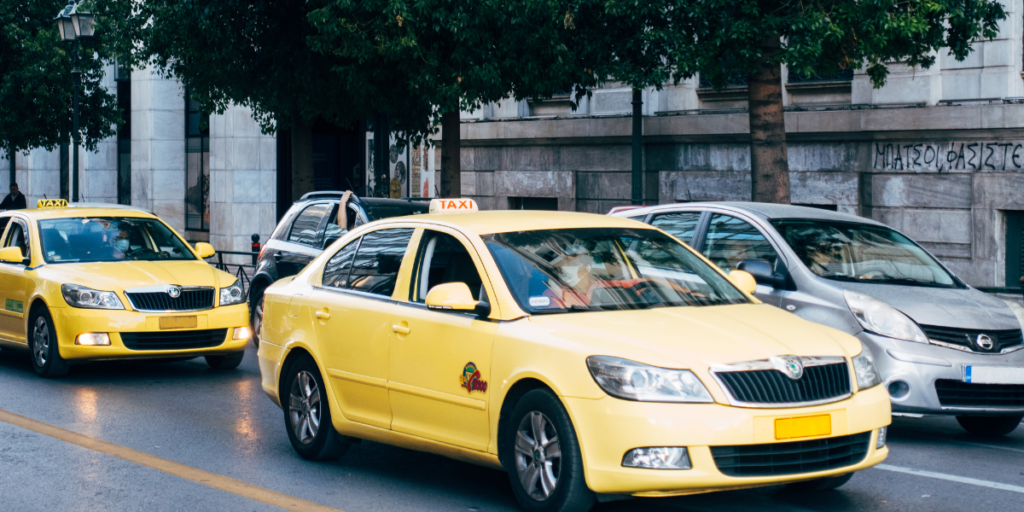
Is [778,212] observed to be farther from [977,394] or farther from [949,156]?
[949,156]

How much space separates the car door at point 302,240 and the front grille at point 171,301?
7.11 ft

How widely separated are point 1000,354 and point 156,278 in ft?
23.6

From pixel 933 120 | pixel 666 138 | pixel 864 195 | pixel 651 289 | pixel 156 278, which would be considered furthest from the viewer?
pixel 666 138

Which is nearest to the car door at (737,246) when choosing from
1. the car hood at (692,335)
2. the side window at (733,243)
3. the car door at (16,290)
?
the side window at (733,243)

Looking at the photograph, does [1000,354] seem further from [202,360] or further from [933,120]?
[933,120]

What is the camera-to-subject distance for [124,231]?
11992 millimetres

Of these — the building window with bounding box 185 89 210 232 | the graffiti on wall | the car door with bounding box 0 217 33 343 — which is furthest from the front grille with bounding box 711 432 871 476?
the building window with bounding box 185 89 210 232

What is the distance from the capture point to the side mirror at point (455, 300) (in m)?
5.96

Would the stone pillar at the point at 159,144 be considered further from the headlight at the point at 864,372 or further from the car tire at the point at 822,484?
the headlight at the point at 864,372

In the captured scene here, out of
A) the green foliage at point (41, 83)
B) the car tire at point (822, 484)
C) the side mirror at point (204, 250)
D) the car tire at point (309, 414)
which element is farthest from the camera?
the green foliage at point (41, 83)

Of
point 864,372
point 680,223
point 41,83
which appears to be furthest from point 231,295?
point 41,83

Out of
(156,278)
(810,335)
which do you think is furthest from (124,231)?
(810,335)

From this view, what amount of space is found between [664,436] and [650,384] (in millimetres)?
235

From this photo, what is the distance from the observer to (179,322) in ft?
35.4
